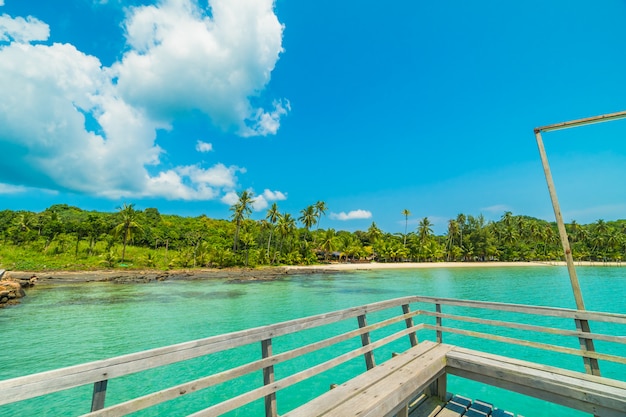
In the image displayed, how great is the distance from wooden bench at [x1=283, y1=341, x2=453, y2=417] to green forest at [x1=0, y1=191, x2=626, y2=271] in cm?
4907

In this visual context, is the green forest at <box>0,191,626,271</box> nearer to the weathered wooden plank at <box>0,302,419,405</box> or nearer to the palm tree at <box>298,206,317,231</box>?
the palm tree at <box>298,206,317,231</box>

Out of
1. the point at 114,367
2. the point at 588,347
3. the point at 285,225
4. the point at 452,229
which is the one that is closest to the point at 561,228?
the point at 588,347

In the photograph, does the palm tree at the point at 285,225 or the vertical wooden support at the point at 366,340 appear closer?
the vertical wooden support at the point at 366,340

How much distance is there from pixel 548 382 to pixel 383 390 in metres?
1.86

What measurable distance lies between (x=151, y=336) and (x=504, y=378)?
1224cm

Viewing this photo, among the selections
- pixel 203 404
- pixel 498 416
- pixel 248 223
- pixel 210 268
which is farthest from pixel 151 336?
pixel 248 223

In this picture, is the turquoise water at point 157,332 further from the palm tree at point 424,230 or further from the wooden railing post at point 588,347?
the palm tree at point 424,230

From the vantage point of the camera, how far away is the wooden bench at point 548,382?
284 cm

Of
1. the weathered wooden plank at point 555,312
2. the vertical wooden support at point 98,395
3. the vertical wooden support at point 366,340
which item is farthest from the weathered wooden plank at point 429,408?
the vertical wooden support at point 98,395

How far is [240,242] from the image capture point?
64.7 metres

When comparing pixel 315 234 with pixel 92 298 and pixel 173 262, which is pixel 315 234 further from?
pixel 92 298

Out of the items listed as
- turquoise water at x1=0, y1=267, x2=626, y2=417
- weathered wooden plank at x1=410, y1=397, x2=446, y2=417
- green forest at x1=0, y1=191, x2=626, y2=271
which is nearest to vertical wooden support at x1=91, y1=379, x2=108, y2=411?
weathered wooden plank at x1=410, y1=397, x2=446, y2=417

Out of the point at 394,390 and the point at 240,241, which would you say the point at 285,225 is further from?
the point at 394,390

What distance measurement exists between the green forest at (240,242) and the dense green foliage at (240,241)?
0.54 feet
